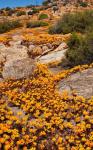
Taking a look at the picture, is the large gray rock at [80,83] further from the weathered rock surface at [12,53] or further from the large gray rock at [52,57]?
the weathered rock surface at [12,53]

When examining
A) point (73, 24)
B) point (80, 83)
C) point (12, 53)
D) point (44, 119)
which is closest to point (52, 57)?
point (12, 53)

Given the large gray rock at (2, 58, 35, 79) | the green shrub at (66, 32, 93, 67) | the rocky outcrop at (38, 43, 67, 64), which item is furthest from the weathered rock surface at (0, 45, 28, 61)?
the large gray rock at (2, 58, 35, 79)

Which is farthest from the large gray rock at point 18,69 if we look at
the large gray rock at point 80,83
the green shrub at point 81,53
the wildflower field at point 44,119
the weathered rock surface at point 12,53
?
the weathered rock surface at point 12,53

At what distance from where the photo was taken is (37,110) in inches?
435

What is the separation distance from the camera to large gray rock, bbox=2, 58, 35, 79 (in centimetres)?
1438

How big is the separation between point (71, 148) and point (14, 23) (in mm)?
27179

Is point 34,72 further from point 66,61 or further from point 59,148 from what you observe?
point 59,148

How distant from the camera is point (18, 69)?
14578 millimetres

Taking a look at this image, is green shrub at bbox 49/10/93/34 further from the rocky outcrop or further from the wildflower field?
Answer: the wildflower field

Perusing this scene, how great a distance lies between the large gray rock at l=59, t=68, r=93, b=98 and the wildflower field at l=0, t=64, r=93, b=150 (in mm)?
306

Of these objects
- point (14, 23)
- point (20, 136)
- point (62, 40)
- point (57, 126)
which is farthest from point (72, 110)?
point (14, 23)

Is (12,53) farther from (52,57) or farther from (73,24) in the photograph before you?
(73,24)

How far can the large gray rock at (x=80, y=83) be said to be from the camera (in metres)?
12.0

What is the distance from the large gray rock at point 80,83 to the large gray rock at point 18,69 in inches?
70.2
